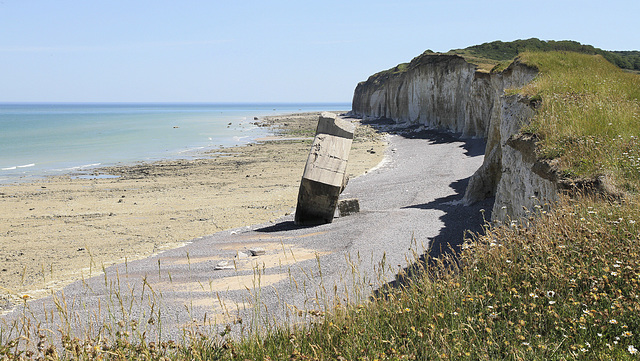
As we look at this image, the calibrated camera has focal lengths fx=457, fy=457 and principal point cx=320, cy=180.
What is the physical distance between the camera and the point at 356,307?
375cm

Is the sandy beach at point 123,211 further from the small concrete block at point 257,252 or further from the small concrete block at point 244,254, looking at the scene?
the small concrete block at point 257,252

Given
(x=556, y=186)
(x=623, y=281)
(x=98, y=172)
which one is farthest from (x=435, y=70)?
(x=623, y=281)

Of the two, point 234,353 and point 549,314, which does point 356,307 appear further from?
point 549,314

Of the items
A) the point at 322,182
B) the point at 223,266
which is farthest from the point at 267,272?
the point at 322,182

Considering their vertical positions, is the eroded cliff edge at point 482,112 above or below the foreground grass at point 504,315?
above

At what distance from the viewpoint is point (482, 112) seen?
27062 millimetres

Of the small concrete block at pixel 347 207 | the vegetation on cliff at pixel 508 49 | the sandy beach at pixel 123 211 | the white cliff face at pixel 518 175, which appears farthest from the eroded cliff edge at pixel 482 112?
the sandy beach at pixel 123 211

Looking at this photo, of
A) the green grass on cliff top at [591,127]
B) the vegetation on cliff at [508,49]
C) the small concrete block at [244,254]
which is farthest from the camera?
the vegetation on cliff at [508,49]

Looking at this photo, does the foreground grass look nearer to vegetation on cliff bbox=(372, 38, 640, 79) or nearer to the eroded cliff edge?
the eroded cliff edge

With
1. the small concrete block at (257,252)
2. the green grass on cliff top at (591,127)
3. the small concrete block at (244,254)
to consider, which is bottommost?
the small concrete block at (244,254)

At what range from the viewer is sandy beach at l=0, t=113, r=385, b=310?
937 centimetres

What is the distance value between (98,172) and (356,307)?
22990mm

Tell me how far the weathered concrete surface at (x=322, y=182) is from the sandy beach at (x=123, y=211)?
8.35 ft

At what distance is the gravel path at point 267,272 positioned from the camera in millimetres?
4620
